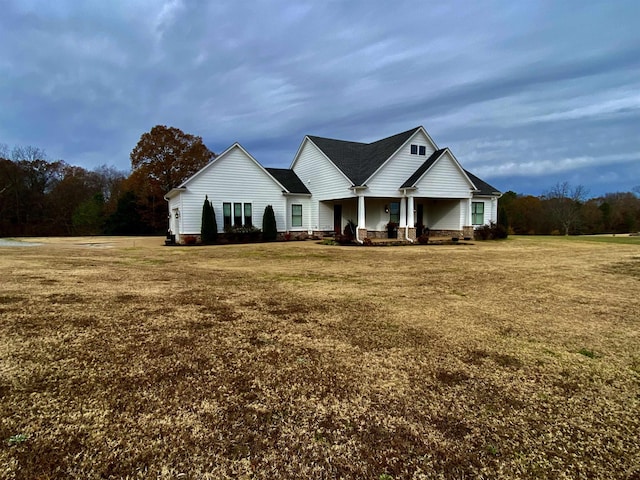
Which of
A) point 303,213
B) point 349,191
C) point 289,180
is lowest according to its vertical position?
point 303,213

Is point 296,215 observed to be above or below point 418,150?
below

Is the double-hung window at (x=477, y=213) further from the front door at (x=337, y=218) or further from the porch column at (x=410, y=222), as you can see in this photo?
the front door at (x=337, y=218)

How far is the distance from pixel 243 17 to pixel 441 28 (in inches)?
348

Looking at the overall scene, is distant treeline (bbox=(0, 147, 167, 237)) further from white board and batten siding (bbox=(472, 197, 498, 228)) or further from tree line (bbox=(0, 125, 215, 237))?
white board and batten siding (bbox=(472, 197, 498, 228))

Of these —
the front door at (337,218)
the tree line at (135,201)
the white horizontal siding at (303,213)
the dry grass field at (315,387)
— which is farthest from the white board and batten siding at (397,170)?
the tree line at (135,201)

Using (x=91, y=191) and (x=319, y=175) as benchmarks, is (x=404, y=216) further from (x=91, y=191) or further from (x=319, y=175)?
(x=91, y=191)

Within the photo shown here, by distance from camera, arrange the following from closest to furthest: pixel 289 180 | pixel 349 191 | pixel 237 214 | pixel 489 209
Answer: pixel 349 191 < pixel 237 214 < pixel 489 209 < pixel 289 180

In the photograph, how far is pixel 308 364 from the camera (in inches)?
125

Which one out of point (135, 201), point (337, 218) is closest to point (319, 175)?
point (337, 218)

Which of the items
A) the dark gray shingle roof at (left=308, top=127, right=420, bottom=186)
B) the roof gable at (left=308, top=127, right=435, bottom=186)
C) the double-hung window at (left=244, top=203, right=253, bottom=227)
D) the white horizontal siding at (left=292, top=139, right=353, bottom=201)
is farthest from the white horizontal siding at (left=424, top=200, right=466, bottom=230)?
the double-hung window at (left=244, top=203, right=253, bottom=227)

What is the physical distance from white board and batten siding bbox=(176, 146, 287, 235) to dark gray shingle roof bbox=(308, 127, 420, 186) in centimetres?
444

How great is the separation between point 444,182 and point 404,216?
3.37 metres

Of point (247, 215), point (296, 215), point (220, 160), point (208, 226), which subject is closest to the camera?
point (208, 226)

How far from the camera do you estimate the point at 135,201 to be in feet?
117
